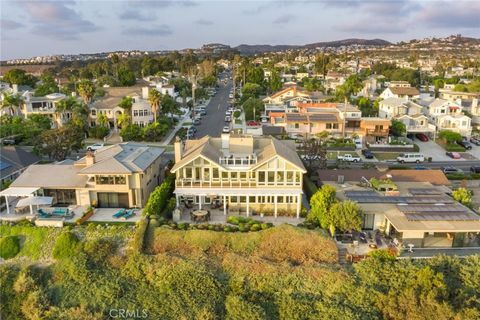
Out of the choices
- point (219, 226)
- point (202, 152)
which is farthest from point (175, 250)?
point (202, 152)

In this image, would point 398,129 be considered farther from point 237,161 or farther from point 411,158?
point 237,161

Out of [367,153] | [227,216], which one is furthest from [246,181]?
[367,153]

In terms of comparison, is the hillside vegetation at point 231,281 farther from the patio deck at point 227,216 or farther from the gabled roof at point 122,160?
the gabled roof at point 122,160

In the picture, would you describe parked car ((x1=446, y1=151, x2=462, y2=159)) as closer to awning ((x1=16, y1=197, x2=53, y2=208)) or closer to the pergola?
awning ((x1=16, y1=197, x2=53, y2=208))

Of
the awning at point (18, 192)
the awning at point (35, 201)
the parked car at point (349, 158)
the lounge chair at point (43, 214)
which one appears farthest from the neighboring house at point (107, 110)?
the parked car at point (349, 158)

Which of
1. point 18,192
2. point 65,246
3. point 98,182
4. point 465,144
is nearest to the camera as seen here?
point 65,246

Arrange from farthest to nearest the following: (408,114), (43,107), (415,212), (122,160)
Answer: (43,107) < (408,114) < (122,160) < (415,212)
